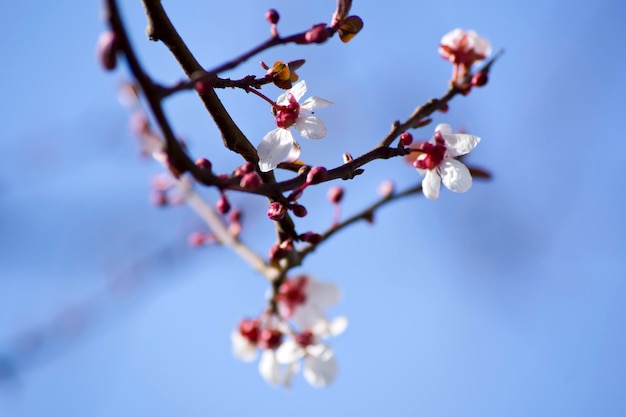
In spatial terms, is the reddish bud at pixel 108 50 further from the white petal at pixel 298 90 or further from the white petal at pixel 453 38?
the white petal at pixel 453 38

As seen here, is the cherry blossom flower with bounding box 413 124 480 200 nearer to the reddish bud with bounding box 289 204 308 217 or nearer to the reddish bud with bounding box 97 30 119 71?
the reddish bud with bounding box 289 204 308 217

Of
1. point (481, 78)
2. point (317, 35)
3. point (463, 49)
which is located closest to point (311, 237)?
point (317, 35)

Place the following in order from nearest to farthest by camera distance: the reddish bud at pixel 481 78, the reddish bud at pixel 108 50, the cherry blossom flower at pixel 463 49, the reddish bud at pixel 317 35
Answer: the reddish bud at pixel 108 50
the reddish bud at pixel 317 35
the reddish bud at pixel 481 78
the cherry blossom flower at pixel 463 49

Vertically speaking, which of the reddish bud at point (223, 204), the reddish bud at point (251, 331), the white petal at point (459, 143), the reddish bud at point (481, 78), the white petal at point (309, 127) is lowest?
the reddish bud at point (223, 204)

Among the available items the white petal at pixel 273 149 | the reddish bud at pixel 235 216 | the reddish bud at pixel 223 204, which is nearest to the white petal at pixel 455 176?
the white petal at pixel 273 149

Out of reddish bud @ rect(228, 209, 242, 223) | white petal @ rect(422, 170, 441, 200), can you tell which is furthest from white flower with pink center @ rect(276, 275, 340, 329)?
white petal @ rect(422, 170, 441, 200)

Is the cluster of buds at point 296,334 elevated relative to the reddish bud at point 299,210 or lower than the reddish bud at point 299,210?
elevated

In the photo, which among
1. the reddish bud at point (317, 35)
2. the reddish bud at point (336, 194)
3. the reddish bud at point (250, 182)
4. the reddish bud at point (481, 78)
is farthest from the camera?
the reddish bud at point (336, 194)
